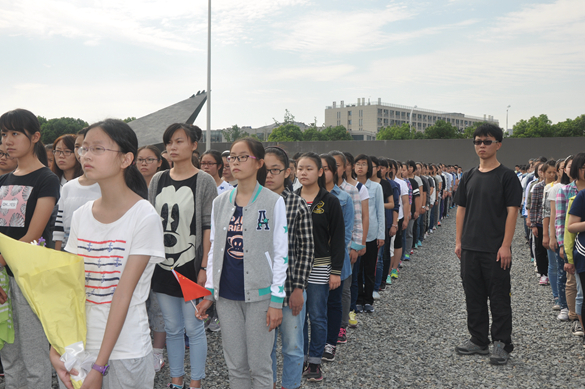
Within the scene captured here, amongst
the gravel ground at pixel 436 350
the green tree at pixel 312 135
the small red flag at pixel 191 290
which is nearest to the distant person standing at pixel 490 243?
the gravel ground at pixel 436 350

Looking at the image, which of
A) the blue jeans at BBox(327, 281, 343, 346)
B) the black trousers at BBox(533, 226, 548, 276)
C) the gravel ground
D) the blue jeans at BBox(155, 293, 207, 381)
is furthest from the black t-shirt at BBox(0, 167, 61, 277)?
the black trousers at BBox(533, 226, 548, 276)

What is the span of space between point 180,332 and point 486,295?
10.3 feet

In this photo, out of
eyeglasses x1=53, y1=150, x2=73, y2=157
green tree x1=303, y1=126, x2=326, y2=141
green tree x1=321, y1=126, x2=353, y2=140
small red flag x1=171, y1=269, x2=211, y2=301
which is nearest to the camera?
small red flag x1=171, y1=269, x2=211, y2=301

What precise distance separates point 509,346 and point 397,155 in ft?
106

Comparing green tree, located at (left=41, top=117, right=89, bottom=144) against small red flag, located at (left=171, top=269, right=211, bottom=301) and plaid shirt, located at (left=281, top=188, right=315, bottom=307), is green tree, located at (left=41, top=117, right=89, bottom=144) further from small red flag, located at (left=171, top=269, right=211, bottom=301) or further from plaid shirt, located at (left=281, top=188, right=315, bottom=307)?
small red flag, located at (left=171, top=269, right=211, bottom=301)

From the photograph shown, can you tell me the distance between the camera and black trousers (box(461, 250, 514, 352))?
14.1 feet

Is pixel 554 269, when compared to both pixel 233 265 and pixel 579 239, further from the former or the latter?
pixel 233 265

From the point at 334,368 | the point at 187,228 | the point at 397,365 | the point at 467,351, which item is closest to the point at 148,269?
the point at 187,228

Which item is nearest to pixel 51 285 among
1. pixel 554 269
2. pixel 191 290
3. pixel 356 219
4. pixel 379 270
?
pixel 191 290

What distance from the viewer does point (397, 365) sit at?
4324 millimetres

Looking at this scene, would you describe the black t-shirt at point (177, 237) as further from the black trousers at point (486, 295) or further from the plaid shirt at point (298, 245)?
the black trousers at point (486, 295)

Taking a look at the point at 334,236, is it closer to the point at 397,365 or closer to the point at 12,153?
the point at 397,365

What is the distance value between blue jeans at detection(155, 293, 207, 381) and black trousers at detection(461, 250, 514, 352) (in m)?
2.82

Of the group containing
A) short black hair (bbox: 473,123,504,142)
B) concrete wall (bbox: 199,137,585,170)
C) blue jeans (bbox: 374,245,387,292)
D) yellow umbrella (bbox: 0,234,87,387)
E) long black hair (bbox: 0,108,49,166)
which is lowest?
blue jeans (bbox: 374,245,387,292)
